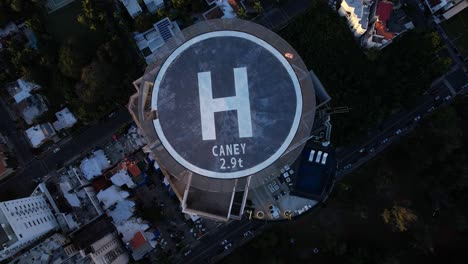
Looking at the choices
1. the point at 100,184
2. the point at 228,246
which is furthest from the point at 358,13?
the point at 100,184

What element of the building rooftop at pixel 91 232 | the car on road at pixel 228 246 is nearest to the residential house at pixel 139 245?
the building rooftop at pixel 91 232

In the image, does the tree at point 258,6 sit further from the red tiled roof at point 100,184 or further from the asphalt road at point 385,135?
the red tiled roof at point 100,184

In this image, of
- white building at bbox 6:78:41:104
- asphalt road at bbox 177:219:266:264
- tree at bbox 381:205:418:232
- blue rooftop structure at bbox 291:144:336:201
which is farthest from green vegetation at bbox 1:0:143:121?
tree at bbox 381:205:418:232

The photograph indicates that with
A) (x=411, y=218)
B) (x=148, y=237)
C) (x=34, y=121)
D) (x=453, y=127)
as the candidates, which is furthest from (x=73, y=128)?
(x=453, y=127)

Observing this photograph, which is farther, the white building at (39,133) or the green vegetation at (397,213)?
the white building at (39,133)

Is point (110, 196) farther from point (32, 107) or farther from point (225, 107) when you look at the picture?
point (225, 107)
